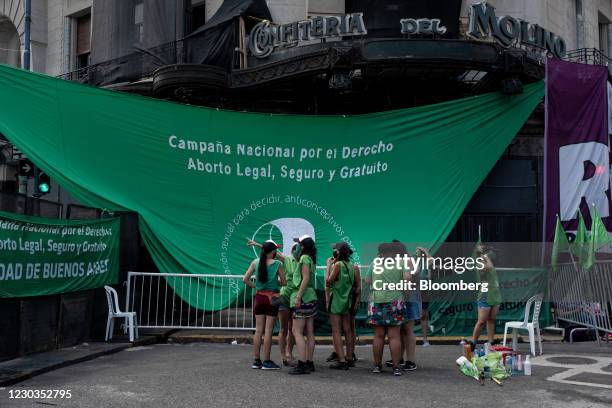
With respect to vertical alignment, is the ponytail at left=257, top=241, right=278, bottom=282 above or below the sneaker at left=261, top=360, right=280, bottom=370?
above

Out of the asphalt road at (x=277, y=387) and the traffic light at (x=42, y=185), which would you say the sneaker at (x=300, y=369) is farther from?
the traffic light at (x=42, y=185)

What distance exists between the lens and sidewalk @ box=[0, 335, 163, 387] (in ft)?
24.8

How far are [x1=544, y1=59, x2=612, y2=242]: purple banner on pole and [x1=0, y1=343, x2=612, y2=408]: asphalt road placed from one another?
519 cm

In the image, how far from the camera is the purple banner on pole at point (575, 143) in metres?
12.9

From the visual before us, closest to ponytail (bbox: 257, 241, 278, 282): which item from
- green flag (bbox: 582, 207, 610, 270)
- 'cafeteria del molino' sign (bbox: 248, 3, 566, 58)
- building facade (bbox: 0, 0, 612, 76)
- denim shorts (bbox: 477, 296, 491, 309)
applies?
denim shorts (bbox: 477, 296, 491, 309)

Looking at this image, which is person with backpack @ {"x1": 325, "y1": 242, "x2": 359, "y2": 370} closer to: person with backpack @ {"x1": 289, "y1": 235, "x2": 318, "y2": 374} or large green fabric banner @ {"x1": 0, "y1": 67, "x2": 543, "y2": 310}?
person with backpack @ {"x1": 289, "y1": 235, "x2": 318, "y2": 374}

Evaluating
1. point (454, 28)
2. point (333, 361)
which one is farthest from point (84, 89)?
point (454, 28)

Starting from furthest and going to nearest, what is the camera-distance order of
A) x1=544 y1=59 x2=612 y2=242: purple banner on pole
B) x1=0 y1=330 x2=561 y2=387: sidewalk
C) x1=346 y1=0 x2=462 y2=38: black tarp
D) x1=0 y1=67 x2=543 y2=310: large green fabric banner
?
x1=346 y1=0 x2=462 y2=38: black tarp
x1=544 y1=59 x2=612 y2=242: purple banner on pole
x1=0 y1=67 x2=543 y2=310: large green fabric banner
x1=0 y1=330 x2=561 y2=387: sidewalk

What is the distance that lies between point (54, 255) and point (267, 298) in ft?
10.9

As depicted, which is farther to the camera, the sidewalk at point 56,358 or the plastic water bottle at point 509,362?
the plastic water bottle at point 509,362

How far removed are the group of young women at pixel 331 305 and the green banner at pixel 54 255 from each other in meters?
2.91

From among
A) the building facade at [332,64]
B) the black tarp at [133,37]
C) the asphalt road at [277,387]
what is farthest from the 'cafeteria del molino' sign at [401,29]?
the asphalt road at [277,387]

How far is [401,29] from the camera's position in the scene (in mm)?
13867

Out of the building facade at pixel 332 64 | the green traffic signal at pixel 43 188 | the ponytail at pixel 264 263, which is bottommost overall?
the ponytail at pixel 264 263
